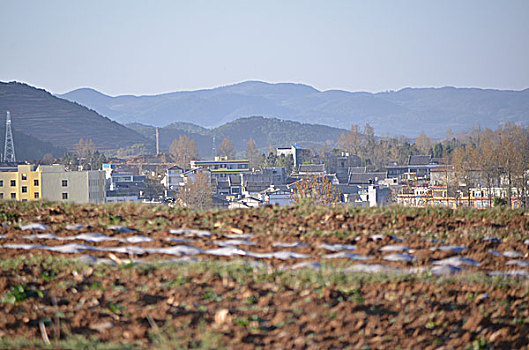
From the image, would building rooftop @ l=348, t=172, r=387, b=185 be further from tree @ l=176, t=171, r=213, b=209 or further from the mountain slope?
the mountain slope

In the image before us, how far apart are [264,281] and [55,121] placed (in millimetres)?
101848

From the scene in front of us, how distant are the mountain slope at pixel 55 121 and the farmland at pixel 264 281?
86.0 m

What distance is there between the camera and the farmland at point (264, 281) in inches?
132

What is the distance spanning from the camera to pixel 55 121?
328 ft

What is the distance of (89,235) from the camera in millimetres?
5168

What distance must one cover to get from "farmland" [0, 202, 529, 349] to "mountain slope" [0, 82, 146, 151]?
86.0 metres

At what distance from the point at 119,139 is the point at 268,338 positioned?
100190mm

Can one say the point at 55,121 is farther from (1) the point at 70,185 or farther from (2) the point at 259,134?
(1) the point at 70,185

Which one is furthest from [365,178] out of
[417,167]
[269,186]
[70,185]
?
[70,185]

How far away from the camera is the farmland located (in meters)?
3.35

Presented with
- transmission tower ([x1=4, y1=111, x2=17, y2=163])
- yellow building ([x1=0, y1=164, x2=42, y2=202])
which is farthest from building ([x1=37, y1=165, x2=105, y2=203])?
transmission tower ([x1=4, y1=111, x2=17, y2=163])

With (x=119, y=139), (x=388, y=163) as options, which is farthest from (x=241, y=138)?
(x=388, y=163)

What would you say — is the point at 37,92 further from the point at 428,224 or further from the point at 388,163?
the point at 428,224

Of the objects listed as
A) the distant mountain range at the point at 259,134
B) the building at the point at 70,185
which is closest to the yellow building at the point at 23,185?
the building at the point at 70,185
